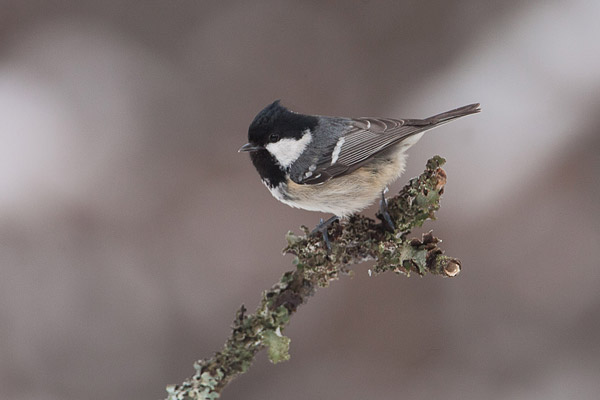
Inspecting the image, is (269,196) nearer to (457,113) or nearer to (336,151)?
(336,151)

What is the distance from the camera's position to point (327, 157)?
120cm

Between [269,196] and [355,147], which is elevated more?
[269,196]

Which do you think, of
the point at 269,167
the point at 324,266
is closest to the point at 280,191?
the point at 269,167

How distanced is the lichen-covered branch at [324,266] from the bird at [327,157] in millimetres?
206

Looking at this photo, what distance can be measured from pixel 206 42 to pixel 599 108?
1.32m

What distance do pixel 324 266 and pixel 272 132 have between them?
35cm

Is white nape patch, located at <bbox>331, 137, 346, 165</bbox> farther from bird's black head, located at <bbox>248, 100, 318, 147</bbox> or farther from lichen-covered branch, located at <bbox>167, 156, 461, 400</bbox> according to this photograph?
lichen-covered branch, located at <bbox>167, 156, 461, 400</bbox>

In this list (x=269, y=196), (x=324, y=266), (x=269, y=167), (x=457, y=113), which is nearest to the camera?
(x=324, y=266)

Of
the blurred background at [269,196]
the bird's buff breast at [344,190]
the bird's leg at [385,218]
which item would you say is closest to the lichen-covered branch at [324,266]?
the bird's leg at [385,218]

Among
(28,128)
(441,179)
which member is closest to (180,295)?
(28,128)

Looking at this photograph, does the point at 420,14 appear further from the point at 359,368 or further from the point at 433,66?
the point at 359,368

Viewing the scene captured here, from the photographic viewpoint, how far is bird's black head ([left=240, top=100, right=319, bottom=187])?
110 centimetres

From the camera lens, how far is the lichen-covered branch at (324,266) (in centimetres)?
77

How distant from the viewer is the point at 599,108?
1.79 m
